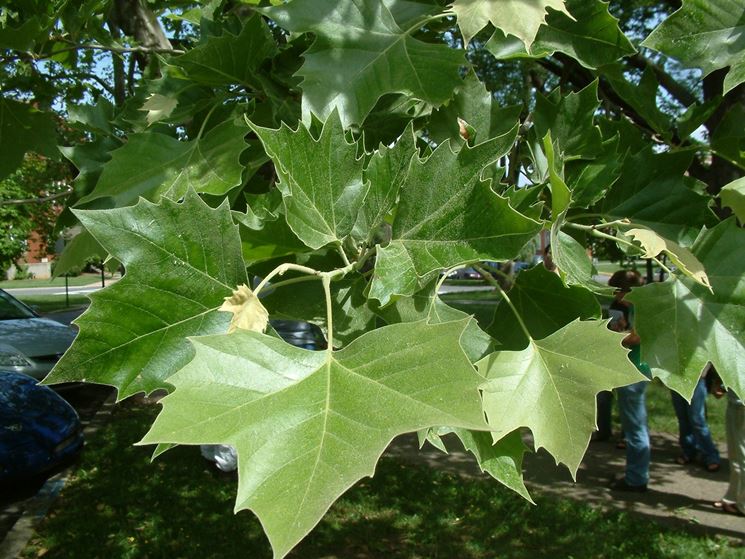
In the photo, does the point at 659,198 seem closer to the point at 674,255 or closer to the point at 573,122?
the point at 573,122

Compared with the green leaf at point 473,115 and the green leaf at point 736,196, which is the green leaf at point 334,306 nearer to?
the green leaf at point 473,115

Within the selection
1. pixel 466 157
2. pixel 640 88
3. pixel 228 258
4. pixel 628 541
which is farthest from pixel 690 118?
pixel 628 541

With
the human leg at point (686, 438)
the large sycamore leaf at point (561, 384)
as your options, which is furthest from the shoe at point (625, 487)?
the large sycamore leaf at point (561, 384)

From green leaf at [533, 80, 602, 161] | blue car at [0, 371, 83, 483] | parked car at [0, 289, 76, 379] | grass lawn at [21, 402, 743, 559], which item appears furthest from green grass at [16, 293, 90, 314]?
green leaf at [533, 80, 602, 161]

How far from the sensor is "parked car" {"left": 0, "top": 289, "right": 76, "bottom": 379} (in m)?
7.78

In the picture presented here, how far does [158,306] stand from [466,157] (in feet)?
1.72

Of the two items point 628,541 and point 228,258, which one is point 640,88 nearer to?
point 228,258

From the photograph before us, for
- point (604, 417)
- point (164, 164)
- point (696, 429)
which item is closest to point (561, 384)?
point (164, 164)

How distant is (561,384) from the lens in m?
1.07

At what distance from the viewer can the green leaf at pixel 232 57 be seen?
4.60 feet

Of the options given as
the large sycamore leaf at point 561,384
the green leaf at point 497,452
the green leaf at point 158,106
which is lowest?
the green leaf at point 497,452

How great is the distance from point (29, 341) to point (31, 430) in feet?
8.88

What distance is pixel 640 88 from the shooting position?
1.62 m

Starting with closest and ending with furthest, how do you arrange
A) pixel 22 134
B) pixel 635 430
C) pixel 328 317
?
pixel 328 317 → pixel 22 134 → pixel 635 430
